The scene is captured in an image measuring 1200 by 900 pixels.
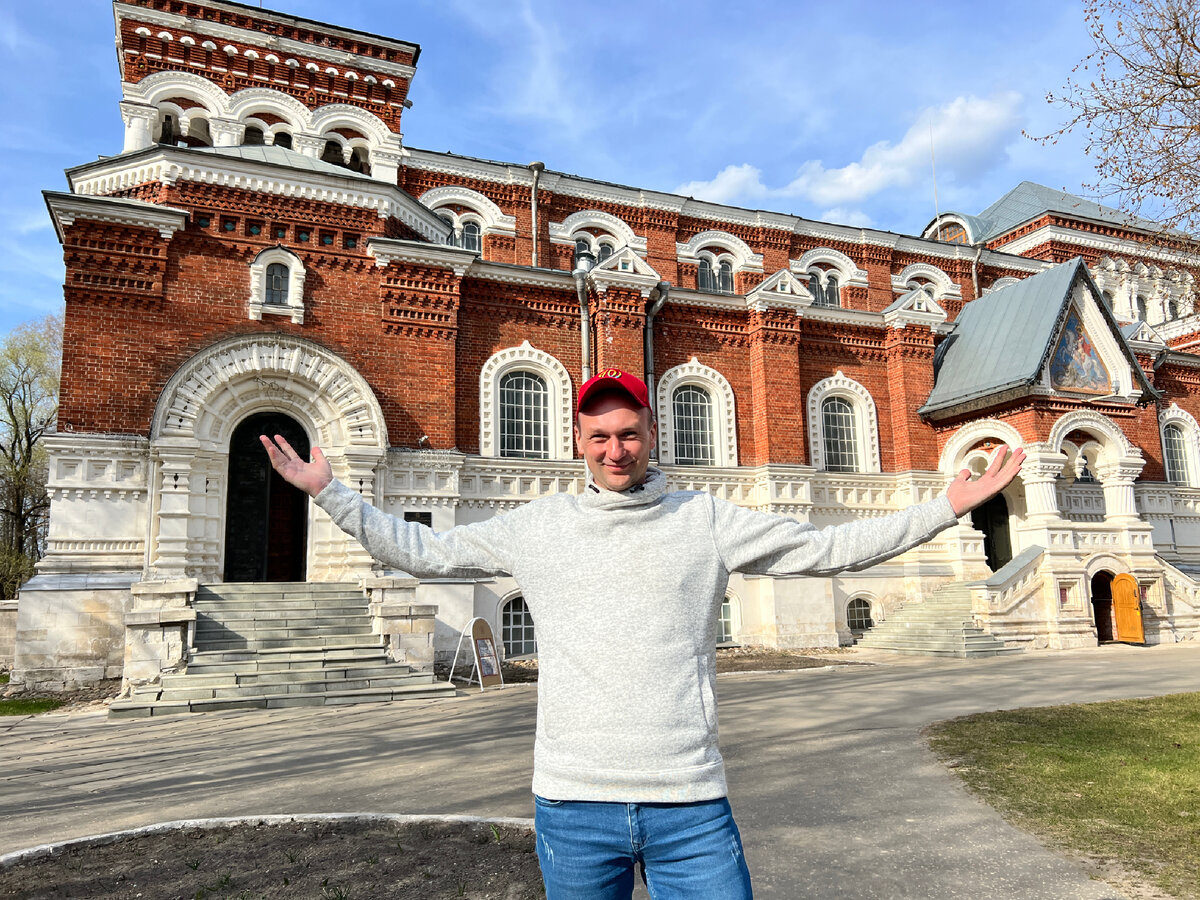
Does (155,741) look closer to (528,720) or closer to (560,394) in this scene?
(528,720)

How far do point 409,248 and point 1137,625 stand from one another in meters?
16.9

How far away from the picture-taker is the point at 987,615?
16.6 metres

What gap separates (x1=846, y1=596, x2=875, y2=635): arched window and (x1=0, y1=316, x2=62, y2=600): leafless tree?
27.4 m

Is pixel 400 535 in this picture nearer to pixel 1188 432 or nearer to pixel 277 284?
pixel 277 284

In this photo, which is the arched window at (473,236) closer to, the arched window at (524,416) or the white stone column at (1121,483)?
the arched window at (524,416)

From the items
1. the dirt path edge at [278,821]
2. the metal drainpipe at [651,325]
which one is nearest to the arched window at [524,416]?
the metal drainpipe at [651,325]

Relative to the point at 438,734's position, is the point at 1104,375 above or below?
above

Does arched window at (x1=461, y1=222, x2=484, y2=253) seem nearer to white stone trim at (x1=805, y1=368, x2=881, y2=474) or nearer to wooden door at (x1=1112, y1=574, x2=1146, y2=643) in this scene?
white stone trim at (x1=805, y1=368, x2=881, y2=474)

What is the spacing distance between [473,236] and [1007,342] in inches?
516

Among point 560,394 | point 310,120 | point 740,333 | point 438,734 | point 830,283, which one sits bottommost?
point 438,734

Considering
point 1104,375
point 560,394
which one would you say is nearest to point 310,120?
point 560,394

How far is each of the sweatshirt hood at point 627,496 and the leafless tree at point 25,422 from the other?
32698mm

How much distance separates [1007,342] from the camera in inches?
752

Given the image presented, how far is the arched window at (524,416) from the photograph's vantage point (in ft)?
54.0
